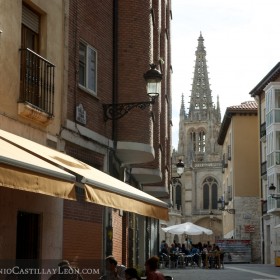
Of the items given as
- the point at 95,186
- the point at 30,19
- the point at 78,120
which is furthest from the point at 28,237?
the point at 30,19

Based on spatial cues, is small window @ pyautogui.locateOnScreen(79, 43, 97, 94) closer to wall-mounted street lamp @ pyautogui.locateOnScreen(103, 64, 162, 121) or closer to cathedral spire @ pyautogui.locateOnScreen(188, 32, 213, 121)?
wall-mounted street lamp @ pyautogui.locateOnScreen(103, 64, 162, 121)

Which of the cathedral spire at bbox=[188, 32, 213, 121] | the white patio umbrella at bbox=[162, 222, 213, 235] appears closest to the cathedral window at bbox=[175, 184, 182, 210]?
the cathedral spire at bbox=[188, 32, 213, 121]

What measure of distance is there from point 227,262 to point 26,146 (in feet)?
163

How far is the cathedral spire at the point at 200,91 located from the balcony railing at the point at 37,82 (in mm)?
132197

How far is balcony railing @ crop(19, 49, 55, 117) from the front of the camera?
12.8m

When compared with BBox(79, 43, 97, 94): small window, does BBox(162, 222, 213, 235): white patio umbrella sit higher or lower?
lower

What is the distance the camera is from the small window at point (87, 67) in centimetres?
1621

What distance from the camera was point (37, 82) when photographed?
13383 millimetres

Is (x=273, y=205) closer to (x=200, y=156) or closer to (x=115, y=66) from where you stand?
(x=115, y=66)

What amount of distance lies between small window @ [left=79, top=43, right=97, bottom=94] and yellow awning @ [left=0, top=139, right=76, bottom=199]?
5943 millimetres

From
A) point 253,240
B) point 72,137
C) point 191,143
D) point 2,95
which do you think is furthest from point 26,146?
point 191,143

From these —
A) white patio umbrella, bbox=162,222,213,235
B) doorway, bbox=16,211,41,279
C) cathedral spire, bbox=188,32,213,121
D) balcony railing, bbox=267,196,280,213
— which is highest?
cathedral spire, bbox=188,32,213,121

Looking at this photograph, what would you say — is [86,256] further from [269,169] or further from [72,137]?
[269,169]

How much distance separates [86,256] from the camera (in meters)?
15.7
